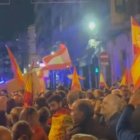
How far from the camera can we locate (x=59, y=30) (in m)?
55.9

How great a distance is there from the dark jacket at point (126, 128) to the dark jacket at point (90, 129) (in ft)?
4.18

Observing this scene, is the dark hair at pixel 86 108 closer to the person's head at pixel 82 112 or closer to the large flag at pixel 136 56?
the person's head at pixel 82 112

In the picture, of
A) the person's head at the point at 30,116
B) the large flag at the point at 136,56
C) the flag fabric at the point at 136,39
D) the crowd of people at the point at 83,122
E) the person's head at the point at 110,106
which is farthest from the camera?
the flag fabric at the point at 136,39

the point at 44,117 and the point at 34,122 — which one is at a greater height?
the point at 34,122

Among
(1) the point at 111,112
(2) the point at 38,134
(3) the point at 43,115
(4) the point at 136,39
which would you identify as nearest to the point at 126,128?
(1) the point at 111,112

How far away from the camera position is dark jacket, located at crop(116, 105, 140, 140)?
6441 mm

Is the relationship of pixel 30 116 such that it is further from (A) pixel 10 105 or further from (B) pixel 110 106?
(A) pixel 10 105

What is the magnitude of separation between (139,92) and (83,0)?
3336 centimetres

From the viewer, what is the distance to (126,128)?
658cm

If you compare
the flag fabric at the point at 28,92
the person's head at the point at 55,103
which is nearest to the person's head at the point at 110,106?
the person's head at the point at 55,103

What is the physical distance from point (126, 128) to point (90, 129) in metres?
1.34

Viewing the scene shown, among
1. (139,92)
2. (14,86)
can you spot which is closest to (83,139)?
(139,92)

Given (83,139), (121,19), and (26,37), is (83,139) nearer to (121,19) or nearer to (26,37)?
(121,19)

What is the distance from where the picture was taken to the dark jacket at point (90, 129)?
7.86 meters
